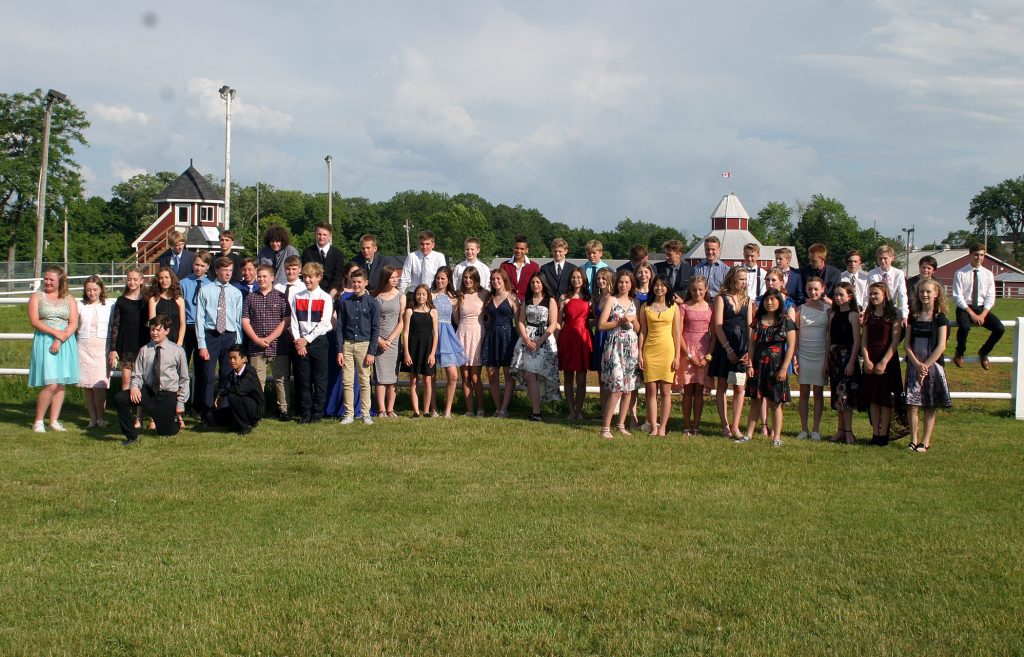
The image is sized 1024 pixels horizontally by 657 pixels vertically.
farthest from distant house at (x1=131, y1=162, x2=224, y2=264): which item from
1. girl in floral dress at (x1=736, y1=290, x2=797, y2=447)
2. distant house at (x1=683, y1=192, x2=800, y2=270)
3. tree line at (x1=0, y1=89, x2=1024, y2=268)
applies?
girl in floral dress at (x1=736, y1=290, x2=797, y2=447)

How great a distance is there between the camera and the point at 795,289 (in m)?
11.3

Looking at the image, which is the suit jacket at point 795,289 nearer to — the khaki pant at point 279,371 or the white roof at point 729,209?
the khaki pant at point 279,371

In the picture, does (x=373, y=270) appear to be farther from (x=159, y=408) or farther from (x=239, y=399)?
(x=159, y=408)

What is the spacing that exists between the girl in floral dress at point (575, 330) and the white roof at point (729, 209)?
3660 inches

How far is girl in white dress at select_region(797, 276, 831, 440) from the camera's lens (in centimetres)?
1016

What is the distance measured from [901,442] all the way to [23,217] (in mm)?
64644

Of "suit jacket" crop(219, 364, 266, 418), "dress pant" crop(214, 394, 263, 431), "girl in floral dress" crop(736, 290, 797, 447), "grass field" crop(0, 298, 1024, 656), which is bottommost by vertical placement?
"grass field" crop(0, 298, 1024, 656)

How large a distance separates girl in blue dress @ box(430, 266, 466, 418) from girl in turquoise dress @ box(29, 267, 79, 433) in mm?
4123

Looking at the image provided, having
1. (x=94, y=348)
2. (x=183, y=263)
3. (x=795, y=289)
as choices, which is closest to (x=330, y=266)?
(x=183, y=263)

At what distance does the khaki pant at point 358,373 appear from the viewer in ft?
35.6

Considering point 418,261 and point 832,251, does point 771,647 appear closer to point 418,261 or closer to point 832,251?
point 418,261

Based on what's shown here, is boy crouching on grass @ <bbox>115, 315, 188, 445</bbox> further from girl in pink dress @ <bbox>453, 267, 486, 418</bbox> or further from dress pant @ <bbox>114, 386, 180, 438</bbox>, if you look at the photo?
girl in pink dress @ <bbox>453, 267, 486, 418</bbox>

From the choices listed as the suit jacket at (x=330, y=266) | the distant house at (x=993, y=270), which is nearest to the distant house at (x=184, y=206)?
the distant house at (x=993, y=270)

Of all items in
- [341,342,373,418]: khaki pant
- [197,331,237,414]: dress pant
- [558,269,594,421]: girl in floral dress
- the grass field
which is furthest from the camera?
[558,269,594,421]: girl in floral dress
